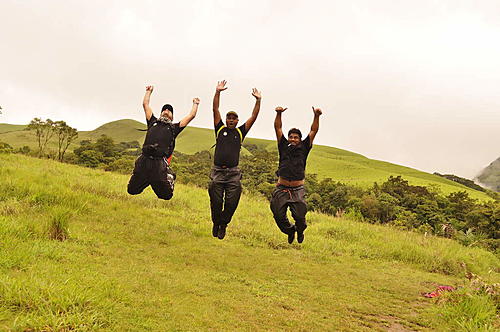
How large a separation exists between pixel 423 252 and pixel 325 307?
27.9ft

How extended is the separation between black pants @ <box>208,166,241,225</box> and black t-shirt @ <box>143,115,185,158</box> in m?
1.39

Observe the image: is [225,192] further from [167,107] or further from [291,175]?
[167,107]

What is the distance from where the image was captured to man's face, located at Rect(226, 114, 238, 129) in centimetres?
843

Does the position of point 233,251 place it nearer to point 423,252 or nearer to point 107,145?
point 423,252

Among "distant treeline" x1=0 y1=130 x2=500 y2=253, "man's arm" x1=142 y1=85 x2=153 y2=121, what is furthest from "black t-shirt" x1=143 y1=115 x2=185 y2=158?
"distant treeline" x1=0 y1=130 x2=500 y2=253

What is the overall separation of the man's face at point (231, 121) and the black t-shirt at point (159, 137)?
1.42 metres

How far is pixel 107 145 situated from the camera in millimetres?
59688

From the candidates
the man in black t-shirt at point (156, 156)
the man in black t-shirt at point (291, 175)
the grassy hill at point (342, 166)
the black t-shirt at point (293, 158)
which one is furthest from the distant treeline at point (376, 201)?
the man in black t-shirt at point (156, 156)

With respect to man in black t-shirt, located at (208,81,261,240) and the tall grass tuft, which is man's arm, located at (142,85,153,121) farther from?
the tall grass tuft

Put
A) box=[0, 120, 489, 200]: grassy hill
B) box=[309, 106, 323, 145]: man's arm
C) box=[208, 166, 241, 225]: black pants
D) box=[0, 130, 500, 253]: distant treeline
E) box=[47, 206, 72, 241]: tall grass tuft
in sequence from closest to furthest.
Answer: box=[47, 206, 72, 241]: tall grass tuft, box=[309, 106, 323, 145]: man's arm, box=[208, 166, 241, 225]: black pants, box=[0, 130, 500, 253]: distant treeline, box=[0, 120, 489, 200]: grassy hill

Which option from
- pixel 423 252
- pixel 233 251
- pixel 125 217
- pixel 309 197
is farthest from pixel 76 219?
pixel 309 197

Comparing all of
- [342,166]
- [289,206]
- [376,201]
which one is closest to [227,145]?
[289,206]

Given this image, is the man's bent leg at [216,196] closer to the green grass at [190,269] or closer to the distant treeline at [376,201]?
the green grass at [190,269]

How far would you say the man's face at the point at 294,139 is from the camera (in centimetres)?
867
